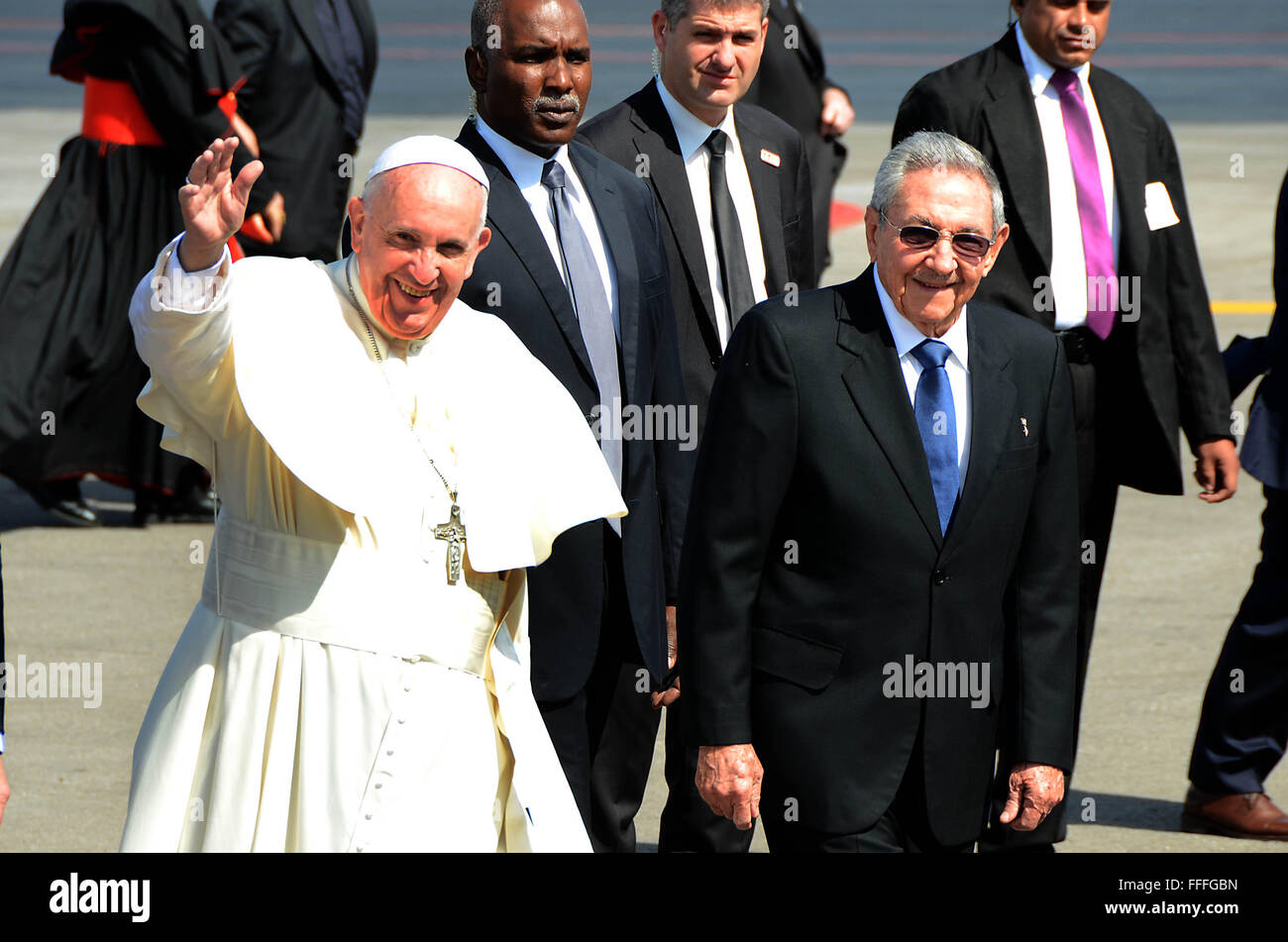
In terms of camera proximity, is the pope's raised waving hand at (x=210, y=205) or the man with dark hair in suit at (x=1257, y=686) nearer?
the pope's raised waving hand at (x=210, y=205)

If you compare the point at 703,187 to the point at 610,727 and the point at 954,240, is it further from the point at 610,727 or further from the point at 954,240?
the point at 954,240

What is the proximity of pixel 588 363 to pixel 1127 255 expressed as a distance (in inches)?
66.0

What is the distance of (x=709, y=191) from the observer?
499cm

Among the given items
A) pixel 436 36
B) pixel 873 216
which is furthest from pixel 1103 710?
pixel 436 36

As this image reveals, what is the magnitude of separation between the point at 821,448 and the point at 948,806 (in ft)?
2.20

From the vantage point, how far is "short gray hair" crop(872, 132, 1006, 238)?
12.0 ft

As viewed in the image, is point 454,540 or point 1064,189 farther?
point 1064,189

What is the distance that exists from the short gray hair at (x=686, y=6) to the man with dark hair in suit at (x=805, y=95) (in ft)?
12.9

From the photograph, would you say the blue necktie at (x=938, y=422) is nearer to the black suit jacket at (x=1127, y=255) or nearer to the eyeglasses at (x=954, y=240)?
the eyeglasses at (x=954, y=240)

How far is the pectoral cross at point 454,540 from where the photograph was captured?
3.45 metres

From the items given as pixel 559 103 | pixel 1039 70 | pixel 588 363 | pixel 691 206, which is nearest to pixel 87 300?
pixel 691 206

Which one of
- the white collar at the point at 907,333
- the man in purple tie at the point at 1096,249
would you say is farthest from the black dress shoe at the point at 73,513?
the white collar at the point at 907,333

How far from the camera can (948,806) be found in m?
3.68
